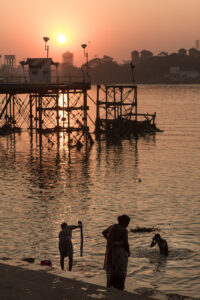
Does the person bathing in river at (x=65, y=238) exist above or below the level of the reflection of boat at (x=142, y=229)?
above

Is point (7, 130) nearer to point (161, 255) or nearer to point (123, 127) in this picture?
point (123, 127)

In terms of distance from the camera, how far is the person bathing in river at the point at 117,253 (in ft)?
47.0

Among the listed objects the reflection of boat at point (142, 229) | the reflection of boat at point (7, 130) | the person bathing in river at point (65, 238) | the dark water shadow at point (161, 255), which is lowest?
the dark water shadow at point (161, 255)

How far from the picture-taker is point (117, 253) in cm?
1442

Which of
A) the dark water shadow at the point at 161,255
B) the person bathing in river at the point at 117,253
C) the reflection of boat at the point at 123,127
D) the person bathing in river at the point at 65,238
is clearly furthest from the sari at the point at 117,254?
the reflection of boat at the point at 123,127

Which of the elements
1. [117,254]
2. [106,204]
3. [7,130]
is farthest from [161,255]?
[7,130]

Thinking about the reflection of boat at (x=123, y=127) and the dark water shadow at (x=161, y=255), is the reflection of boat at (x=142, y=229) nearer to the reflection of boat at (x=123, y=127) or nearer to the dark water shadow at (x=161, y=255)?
the dark water shadow at (x=161, y=255)

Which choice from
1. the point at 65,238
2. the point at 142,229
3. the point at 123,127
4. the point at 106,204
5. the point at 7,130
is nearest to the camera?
the point at 65,238

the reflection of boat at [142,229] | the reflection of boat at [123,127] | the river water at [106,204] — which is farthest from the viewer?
the reflection of boat at [123,127]

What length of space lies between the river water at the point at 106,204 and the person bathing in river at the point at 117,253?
587 mm

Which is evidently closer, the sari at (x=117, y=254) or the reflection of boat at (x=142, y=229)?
the sari at (x=117, y=254)

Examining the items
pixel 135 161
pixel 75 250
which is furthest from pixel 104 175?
pixel 75 250

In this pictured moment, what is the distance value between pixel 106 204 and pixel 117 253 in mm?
19902

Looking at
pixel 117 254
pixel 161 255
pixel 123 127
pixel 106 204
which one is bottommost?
pixel 161 255
